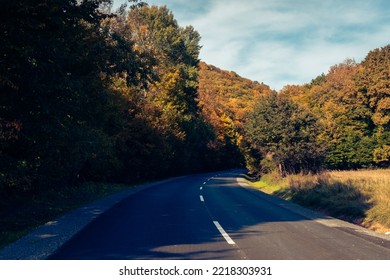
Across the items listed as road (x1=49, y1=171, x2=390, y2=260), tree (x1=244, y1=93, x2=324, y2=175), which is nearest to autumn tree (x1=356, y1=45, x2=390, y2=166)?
tree (x1=244, y1=93, x2=324, y2=175)

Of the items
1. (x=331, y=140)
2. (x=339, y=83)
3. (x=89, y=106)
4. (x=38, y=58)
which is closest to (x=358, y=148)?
(x=331, y=140)

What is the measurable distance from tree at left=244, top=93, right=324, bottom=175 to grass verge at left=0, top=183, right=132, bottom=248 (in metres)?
18.8

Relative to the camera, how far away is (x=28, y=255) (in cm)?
669

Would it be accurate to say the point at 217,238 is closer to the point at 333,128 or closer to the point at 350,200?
the point at 350,200

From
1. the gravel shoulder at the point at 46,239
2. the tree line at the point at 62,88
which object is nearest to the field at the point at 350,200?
the gravel shoulder at the point at 46,239

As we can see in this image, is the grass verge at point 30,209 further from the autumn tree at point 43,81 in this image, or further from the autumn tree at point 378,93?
the autumn tree at point 378,93

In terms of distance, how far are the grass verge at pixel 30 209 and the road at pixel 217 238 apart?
1.89 meters

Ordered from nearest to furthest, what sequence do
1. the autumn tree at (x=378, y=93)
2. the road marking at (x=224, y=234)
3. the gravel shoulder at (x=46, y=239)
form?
the gravel shoulder at (x=46, y=239) < the road marking at (x=224, y=234) < the autumn tree at (x=378, y=93)

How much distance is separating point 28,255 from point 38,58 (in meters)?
5.25

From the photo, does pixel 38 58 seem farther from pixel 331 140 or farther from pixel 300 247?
pixel 331 140

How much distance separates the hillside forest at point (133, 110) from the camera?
953 centimetres

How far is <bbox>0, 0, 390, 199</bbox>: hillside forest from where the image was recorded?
31.3ft

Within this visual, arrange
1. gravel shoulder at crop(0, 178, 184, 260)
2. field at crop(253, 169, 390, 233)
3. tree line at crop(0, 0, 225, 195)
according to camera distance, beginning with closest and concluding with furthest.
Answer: gravel shoulder at crop(0, 178, 184, 260) → tree line at crop(0, 0, 225, 195) → field at crop(253, 169, 390, 233)

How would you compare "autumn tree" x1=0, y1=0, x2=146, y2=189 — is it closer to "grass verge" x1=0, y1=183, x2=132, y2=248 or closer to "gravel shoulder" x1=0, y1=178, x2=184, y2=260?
"grass verge" x1=0, y1=183, x2=132, y2=248
